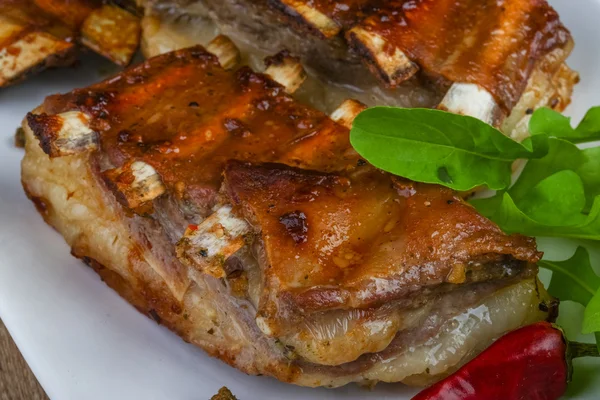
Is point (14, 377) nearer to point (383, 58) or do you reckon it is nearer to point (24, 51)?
point (24, 51)

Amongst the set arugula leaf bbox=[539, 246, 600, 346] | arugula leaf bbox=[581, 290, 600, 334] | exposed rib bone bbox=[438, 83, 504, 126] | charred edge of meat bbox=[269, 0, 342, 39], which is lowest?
arugula leaf bbox=[539, 246, 600, 346]

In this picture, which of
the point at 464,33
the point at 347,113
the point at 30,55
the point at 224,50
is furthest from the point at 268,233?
the point at 30,55

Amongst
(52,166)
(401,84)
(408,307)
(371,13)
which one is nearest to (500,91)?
(401,84)

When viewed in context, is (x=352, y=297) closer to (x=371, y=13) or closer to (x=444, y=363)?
(x=444, y=363)

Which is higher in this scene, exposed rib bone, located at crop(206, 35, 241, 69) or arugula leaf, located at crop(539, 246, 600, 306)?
exposed rib bone, located at crop(206, 35, 241, 69)

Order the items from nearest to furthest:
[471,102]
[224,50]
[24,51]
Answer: [471,102] → [224,50] → [24,51]

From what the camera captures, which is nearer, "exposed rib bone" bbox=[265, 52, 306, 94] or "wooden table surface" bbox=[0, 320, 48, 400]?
"wooden table surface" bbox=[0, 320, 48, 400]

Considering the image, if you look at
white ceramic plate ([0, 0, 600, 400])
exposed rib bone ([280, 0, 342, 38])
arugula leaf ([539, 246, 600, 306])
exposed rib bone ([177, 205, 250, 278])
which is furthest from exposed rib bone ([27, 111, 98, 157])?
arugula leaf ([539, 246, 600, 306])

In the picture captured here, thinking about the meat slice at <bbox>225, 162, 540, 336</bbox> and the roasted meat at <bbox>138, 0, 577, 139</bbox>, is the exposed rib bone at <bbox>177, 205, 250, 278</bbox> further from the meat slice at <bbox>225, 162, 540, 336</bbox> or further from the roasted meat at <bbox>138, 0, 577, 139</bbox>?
the roasted meat at <bbox>138, 0, 577, 139</bbox>
